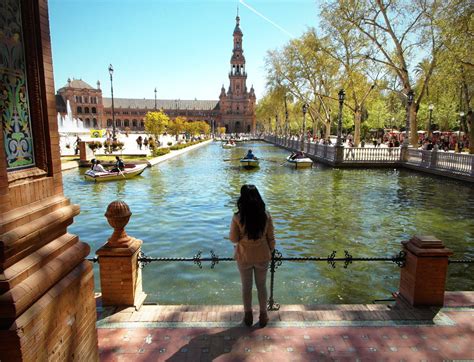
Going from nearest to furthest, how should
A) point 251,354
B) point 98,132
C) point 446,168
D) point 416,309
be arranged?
1. point 251,354
2. point 416,309
3. point 446,168
4. point 98,132

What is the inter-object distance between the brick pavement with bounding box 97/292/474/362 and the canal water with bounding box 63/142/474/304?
63.7 inches

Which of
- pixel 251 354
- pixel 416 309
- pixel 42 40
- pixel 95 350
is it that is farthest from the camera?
pixel 416 309

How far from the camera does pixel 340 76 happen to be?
4162cm

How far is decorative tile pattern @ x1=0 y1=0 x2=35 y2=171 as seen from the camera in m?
2.44

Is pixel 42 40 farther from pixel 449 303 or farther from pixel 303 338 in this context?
pixel 449 303

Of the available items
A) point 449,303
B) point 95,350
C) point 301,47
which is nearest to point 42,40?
point 95,350

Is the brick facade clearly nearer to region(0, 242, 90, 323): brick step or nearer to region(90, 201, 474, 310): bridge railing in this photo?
region(0, 242, 90, 323): brick step

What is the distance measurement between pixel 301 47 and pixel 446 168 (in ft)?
80.8

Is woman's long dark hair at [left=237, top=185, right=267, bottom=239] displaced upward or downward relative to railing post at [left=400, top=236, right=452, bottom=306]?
upward

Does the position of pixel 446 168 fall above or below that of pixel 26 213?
below

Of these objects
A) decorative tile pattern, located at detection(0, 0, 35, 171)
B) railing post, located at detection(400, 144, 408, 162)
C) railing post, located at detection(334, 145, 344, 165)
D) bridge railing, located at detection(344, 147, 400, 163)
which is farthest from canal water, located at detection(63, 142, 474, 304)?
bridge railing, located at detection(344, 147, 400, 163)

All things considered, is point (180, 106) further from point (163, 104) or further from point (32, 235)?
point (32, 235)

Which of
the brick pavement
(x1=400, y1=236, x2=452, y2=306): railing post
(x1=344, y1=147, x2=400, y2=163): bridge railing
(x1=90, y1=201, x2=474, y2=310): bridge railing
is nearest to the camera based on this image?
the brick pavement

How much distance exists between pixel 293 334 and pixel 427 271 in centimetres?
221
